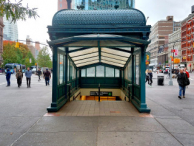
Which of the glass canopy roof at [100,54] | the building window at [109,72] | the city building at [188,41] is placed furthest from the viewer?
the city building at [188,41]

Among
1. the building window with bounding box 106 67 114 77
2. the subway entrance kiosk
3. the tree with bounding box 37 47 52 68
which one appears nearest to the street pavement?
the subway entrance kiosk

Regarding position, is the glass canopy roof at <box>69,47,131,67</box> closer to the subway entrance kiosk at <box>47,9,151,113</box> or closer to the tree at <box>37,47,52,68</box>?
the subway entrance kiosk at <box>47,9,151,113</box>

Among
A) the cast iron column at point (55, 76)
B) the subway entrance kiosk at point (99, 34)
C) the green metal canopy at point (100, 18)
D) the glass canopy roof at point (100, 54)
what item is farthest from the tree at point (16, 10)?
the glass canopy roof at point (100, 54)

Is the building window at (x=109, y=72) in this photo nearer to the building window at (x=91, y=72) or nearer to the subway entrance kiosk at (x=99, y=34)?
Result: the building window at (x=91, y=72)

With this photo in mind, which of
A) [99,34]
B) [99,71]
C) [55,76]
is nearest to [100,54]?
[99,71]

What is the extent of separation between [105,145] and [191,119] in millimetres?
3663

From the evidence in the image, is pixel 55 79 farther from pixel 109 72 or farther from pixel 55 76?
pixel 109 72

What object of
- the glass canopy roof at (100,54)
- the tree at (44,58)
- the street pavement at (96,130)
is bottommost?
the street pavement at (96,130)

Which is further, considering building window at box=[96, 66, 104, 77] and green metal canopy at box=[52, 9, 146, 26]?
building window at box=[96, 66, 104, 77]

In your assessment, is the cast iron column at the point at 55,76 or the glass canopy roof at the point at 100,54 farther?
the glass canopy roof at the point at 100,54

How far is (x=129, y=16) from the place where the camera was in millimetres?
7406

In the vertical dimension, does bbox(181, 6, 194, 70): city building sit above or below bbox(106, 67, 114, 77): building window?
above

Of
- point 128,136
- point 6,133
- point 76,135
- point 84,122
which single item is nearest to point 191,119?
point 128,136

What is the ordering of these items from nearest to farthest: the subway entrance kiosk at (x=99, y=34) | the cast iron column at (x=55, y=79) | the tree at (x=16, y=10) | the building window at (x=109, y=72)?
1. the tree at (x=16, y=10)
2. the subway entrance kiosk at (x=99, y=34)
3. the cast iron column at (x=55, y=79)
4. the building window at (x=109, y=72)
